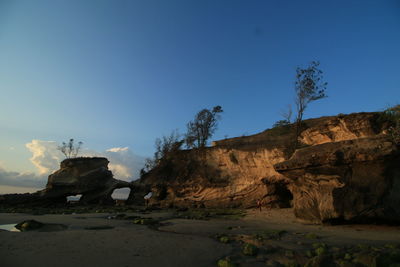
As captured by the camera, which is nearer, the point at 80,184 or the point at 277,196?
the point at 277,196

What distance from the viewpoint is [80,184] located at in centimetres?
3000

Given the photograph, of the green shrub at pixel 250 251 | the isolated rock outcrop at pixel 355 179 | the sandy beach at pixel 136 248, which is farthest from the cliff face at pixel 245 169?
the green shrub at pixel 250 251

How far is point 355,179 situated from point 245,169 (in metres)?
12.6

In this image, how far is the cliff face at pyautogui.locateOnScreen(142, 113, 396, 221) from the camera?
683 inches

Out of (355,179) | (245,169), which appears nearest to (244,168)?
(245,169)

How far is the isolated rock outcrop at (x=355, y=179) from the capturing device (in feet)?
33.4

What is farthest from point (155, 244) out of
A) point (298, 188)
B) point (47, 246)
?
point (298, 188)

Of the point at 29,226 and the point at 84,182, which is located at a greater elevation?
the point at 84,182

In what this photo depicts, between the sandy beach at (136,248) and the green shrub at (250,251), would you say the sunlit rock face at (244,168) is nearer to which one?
the sandy beach at (136,248)

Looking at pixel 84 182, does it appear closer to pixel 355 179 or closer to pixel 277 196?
pixel 277 196

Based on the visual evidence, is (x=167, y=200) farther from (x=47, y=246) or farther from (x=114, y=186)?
(x=47, y=246)

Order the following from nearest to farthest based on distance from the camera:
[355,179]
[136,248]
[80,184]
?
[136,248] < [355,179] < [80,184]

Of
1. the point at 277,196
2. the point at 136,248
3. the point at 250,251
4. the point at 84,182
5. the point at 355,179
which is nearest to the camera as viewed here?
the point at 250,251

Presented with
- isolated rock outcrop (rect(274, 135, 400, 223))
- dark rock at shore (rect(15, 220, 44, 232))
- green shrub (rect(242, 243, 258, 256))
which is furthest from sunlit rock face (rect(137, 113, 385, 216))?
dark rock at shore (rect(15, 220, 44, 232))
